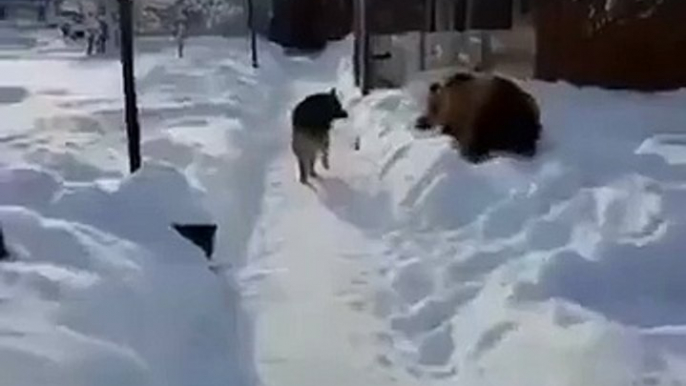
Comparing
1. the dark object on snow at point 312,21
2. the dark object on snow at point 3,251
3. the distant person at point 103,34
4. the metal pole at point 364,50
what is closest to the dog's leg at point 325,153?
the metal pole at point 364,50

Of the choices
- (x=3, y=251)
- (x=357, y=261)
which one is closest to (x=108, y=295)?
(x=3, y=251)

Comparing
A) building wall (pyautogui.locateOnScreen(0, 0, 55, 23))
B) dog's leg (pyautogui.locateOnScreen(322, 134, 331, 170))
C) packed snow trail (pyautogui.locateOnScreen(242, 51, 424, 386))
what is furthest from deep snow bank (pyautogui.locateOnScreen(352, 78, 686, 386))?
building wall (pyautogui.locateOnScreen(0, 0, 55, 23))

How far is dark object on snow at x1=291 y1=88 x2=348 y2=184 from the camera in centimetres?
1312

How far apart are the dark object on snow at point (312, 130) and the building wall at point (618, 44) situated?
4494 mm

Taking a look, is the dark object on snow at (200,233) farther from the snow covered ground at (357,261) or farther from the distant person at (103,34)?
the distant person at (103,34)

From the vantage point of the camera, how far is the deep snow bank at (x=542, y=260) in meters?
6.61

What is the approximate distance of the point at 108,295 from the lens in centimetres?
670

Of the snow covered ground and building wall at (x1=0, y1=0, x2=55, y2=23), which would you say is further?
building wall at (x1=0, y1=0, x2=55, y2=23)

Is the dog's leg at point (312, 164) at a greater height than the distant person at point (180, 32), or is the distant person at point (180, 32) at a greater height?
the dog's leg at point (312, 164)

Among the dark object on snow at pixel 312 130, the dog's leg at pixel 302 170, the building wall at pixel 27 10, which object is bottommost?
the building wall at pixel 27 10

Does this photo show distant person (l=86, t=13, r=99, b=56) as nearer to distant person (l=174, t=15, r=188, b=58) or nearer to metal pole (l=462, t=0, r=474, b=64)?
distant person (l=174, t=15, r=188, b=58)

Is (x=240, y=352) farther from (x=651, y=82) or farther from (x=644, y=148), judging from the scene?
(x=651, y=82)

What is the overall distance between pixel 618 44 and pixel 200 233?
30.7 ft

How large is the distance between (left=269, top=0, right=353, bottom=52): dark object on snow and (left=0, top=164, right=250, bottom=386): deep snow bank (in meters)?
19.2
